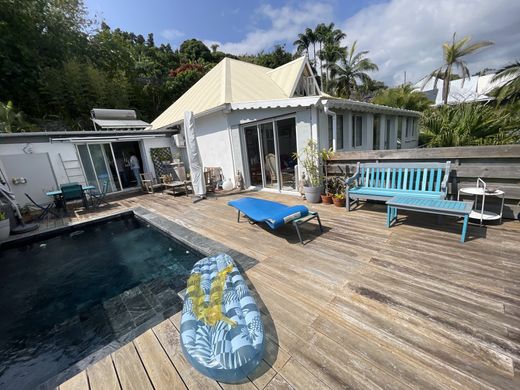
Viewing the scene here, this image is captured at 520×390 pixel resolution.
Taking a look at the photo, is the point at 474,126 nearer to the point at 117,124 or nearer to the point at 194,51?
the point at 117,124

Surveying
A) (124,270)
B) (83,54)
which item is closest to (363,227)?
(124,270)

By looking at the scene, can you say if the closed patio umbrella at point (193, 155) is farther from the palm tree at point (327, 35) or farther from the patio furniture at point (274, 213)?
the palm tree at point (327, 35)

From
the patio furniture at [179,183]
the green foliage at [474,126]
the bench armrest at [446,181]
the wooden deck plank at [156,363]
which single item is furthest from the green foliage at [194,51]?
the wooden deck plank at [156,363]

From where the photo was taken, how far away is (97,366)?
1.82 m

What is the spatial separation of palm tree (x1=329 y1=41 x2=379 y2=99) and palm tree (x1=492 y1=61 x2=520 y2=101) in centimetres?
998

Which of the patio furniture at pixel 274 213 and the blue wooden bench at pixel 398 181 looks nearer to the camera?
the patio furniture at pixel 274 213

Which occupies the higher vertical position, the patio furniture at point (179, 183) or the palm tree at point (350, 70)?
the palm tree at point (350, 70)

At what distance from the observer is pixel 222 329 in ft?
6.38

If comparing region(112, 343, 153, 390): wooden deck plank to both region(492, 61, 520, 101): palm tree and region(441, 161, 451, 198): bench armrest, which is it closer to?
region(441, 161, 451, 198): bench armrest

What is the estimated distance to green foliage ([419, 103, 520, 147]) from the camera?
439cm

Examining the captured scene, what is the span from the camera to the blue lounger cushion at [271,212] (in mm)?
3670

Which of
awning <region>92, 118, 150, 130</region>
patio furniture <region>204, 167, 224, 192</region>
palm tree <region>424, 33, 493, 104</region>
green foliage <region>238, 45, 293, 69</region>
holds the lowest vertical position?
patio furniture <region>204, 167, 224, 192</region>

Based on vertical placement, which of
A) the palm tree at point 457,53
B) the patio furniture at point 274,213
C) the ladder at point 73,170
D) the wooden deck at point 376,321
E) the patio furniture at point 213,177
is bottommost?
the wooden deck at point 376,321

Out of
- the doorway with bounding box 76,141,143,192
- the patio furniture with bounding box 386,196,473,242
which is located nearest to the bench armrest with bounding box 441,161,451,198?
the patio furniture with bounding box 386,196,473,242
